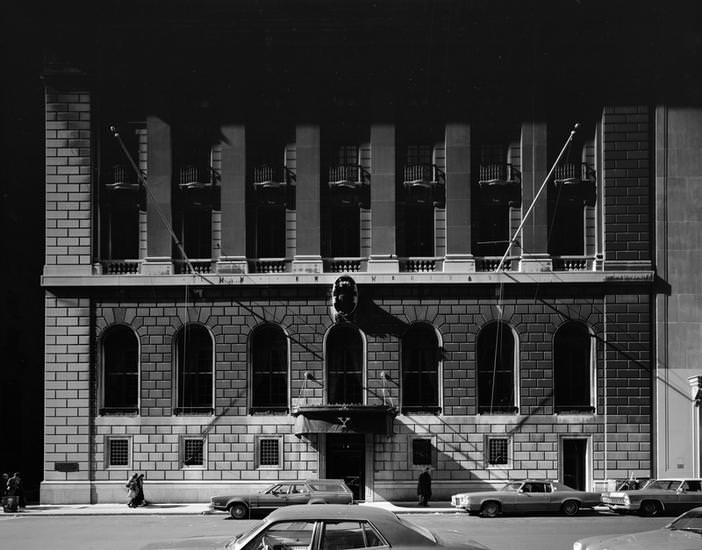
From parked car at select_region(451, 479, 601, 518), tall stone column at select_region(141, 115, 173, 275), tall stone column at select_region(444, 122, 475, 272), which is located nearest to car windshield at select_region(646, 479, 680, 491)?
parked car at select_region(451, 479, 601, 518)

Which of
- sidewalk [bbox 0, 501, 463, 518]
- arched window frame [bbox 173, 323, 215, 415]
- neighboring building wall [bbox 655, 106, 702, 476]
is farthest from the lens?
arched window frame [bbox 173, 323, 215, 415]

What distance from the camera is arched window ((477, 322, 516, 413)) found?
3916cm

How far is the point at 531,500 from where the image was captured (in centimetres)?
3188

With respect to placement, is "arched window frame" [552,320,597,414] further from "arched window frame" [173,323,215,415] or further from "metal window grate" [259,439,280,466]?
"arched window frame" [173,323,215,415]

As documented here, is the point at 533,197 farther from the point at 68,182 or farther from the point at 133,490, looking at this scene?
the point at 133,490

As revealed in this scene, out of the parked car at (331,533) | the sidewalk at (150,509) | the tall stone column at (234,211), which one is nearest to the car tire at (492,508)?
the sidewalk at (150,509)

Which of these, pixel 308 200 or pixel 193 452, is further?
pixel 308 200

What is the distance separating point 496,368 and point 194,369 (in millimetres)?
12288

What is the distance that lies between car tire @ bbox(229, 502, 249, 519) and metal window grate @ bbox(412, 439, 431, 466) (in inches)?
386

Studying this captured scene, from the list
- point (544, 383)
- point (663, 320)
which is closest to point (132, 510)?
point (544, 383)

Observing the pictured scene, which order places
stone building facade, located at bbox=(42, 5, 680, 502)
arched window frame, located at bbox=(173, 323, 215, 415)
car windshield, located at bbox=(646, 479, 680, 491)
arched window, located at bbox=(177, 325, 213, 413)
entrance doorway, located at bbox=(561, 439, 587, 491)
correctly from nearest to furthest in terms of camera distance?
car windshield, located at bbox=(646, 479, 680, 491) < stone building facade, located at bbox=(42, 5, 680, 502) < entrance doorway, located at bbox=(561, 439, 587, 491) < arched window frame, located at bbox=(173, 323, 215, 415) < arched window, located at bbox=(177, 325, 213, 413)

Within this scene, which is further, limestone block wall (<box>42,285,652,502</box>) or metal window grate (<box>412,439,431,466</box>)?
metal window grate (<box>412,439,431,466</box>)

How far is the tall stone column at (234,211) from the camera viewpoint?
131 ft

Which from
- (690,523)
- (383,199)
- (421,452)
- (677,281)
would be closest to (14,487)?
(421,452)
